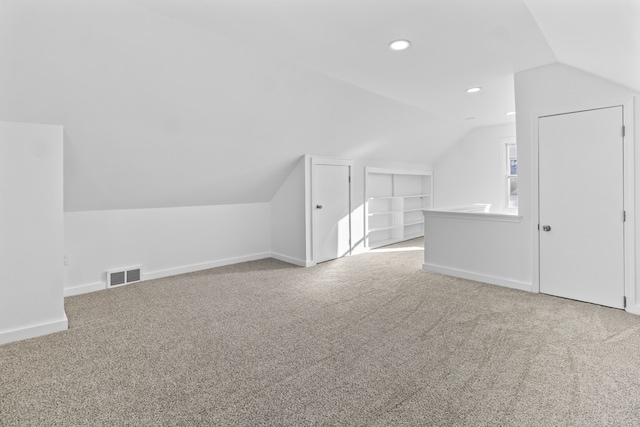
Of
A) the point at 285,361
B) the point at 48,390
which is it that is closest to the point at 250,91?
the point at 285,361

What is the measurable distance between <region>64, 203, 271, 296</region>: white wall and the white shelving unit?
7.17 feet

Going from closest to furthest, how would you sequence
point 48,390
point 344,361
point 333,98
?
point 48,390 → point 344,361 → point 333,98

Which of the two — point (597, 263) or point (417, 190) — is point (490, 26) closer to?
point (597, 263)

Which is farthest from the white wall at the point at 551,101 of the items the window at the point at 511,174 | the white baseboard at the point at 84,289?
the white baseboard at the point at 84,289

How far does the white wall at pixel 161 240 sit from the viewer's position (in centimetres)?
402

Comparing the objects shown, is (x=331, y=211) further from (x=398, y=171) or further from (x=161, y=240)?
(x=161, y=240)

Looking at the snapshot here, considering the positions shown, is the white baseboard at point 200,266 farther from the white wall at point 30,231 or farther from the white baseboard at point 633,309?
the white baseboard at point 633,309

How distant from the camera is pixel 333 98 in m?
4.25

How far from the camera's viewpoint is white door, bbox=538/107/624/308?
10.7 ft

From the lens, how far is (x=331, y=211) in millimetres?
5637

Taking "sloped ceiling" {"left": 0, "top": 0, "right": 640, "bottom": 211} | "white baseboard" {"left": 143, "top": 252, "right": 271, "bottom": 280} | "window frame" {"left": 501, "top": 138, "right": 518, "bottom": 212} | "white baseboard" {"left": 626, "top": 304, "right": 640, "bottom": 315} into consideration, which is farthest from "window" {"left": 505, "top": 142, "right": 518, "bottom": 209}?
"white baseboard" {"left": 143, "top": 252, "right": 271, "bottom": 280}

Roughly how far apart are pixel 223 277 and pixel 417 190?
5335 millimetres

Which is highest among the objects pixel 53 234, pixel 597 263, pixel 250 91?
pixel 250 91

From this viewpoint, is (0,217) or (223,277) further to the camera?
(223,277)
